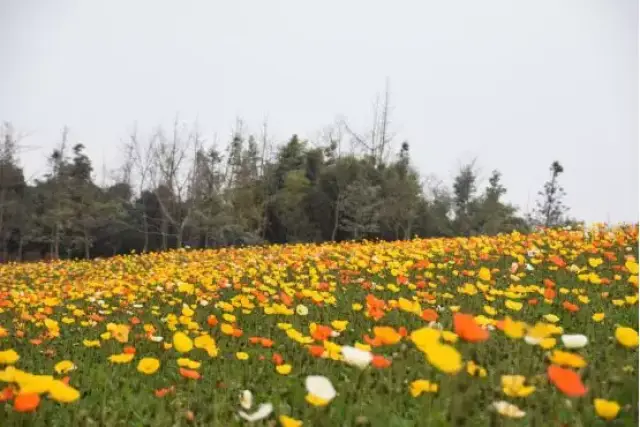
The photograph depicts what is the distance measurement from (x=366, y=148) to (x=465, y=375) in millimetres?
24893

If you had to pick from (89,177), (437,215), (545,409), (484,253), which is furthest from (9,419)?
(89,177)

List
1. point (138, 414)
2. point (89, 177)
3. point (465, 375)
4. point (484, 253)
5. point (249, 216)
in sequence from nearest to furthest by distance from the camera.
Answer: point (465, 375), point (138, 414), point (484, 253), point (249, 216), point (89, 177)

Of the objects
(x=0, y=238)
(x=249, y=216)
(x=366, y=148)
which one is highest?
(x=366, y=148)

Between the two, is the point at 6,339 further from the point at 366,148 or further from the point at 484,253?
the point at 366,148

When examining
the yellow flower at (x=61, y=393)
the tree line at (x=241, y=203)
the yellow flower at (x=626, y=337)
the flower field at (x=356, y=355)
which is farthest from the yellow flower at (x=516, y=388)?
the tree line at (x=241, y=203)

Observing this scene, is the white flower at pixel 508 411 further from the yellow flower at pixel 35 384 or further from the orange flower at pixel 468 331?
the yellow flower at pixel 35 384

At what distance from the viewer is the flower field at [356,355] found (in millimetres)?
1750

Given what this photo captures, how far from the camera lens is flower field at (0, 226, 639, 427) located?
1.75 m

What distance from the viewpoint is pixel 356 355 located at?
185 centimetres

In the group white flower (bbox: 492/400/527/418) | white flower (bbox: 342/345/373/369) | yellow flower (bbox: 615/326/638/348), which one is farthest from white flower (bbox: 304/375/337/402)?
yellow flower (bbox: 615/326/638/348)

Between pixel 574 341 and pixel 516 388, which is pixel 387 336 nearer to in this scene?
pixel 516 388

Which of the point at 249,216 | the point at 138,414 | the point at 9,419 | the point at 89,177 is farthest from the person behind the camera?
the point at 89,177

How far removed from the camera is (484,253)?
6949mm

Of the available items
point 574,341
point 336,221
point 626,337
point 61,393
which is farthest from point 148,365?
point 336,221
